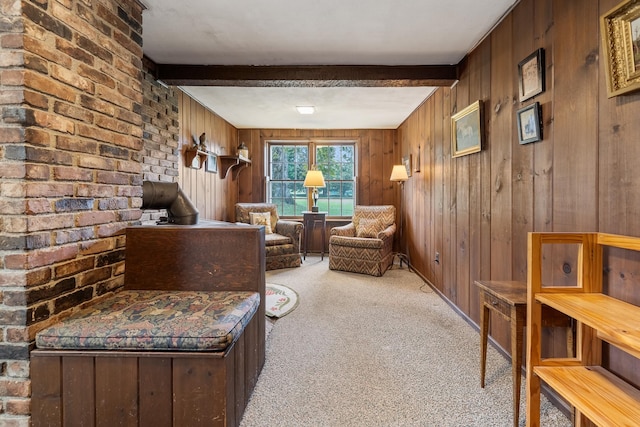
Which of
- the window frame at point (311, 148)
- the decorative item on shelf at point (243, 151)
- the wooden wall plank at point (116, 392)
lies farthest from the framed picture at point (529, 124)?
the decorative item on shelf at point (243, 151)

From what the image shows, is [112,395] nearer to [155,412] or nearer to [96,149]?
[155,412]

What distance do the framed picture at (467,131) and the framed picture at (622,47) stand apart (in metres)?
1.09

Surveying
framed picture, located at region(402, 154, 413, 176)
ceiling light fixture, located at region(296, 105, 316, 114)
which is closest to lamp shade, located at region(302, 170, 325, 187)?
ceiling light fixture, located at region(296, 105, 316, 114)

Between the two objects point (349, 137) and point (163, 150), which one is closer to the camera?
point (163, 150)

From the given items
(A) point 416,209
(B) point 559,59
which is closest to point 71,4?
(B) point 559,59

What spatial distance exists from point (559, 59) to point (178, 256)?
219 centimetres

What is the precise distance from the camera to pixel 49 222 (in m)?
1.29

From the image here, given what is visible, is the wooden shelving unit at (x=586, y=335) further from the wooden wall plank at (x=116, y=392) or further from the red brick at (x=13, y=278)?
the red brick at (x=13, y=278)

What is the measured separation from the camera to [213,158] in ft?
14.2

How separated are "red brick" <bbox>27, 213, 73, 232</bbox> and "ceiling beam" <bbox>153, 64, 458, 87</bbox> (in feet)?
6.01

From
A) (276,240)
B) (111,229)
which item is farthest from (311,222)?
(111,229)

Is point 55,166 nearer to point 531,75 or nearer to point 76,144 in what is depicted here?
point 76,144

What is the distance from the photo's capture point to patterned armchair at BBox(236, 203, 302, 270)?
4.36m

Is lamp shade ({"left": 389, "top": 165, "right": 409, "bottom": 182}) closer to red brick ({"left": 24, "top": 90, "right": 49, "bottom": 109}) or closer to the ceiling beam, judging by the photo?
the ceiling beam
